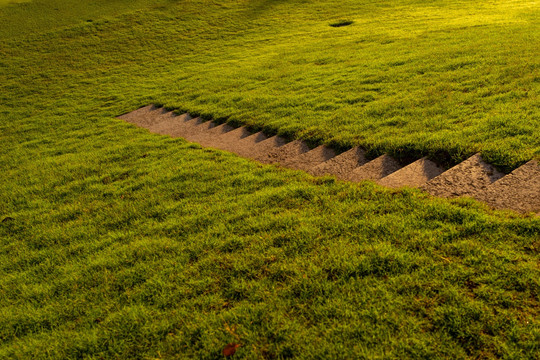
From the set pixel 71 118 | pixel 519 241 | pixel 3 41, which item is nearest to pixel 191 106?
pixel 71 118

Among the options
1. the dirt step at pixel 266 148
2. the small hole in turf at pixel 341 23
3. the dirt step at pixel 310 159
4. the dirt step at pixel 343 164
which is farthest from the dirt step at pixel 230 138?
the small hole in turf at pixel 341 23

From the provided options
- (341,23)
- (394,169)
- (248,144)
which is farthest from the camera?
(341,23)

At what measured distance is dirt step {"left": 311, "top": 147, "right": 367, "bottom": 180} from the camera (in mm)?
5574

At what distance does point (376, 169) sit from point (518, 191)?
1773 millimetres

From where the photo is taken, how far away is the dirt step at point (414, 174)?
4.91 m

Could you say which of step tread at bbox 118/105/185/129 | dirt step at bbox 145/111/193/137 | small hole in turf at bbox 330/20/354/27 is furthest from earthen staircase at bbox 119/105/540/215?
small hole in turf at bbox 330/20/354/27

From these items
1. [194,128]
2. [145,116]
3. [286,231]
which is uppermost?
[145,116]

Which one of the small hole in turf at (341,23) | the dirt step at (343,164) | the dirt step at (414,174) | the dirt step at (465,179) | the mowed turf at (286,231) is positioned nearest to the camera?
the mowed turf at (286,231)

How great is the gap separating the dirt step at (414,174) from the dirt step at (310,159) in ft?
4.24

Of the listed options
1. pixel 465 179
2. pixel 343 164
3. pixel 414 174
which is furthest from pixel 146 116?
pixel 465 179

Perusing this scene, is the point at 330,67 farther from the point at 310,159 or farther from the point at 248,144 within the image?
the point at 310,159

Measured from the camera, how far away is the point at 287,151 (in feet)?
22.0

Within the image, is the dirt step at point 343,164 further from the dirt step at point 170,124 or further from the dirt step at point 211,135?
the dirt step at point 170,124

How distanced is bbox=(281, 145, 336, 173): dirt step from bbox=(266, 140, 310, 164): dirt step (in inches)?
5.4
